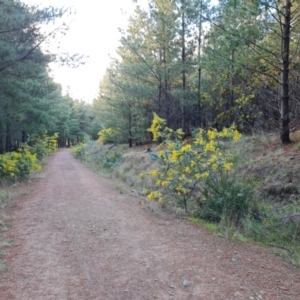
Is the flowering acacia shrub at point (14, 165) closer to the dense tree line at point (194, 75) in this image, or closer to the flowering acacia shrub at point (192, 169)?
the flowering acacia shrub at point (192, 169)

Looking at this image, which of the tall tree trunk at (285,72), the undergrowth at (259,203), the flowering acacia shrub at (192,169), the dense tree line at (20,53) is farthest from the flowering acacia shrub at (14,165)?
the tall tree trunk at (285,72)

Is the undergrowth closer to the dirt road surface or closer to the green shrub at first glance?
the green shrub

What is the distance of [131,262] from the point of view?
166 inches

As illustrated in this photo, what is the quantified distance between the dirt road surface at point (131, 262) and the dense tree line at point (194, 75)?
5.72 m

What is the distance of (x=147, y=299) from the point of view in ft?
10.8

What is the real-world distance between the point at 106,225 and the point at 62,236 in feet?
3.19

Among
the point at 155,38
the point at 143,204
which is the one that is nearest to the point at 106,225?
the point at 143,204

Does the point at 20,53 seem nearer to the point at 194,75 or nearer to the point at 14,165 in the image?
the point at 14,165

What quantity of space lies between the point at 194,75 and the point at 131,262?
49.1ft

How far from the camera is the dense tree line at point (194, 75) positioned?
1072 cm

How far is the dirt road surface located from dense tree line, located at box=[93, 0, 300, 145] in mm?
5717

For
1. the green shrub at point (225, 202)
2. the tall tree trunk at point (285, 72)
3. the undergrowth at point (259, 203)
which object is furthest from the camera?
the tall tree trunk at point (285, 72)

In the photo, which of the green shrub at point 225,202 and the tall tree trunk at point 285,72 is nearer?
the green shrub at point 225,202

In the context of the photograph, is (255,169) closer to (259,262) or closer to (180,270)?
(259,262)
